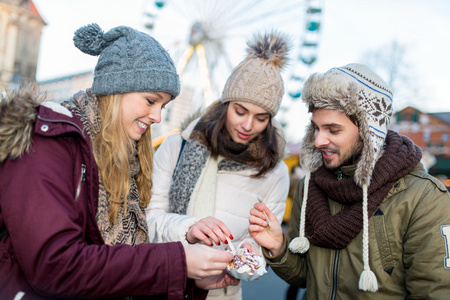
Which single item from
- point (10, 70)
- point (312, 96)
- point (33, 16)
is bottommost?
point (312, 96)

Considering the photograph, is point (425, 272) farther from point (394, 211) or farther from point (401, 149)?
point (401, 149)

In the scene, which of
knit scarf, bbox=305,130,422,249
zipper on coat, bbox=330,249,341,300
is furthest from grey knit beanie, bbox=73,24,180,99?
zipper on coat, bbox=330,249,341,300

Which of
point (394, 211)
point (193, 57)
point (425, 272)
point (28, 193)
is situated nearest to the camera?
point (28, 193)

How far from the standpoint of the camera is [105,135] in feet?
5.01

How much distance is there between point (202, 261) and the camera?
1312 millimetres

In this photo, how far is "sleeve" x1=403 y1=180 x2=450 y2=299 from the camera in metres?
1.46

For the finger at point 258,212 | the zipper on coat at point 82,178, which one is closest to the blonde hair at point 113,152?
the zipper on coat at point 82,178

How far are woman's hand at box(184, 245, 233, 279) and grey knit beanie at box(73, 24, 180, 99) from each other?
2.59 ft

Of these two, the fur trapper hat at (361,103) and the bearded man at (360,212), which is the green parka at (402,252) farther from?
the fur trapper hat at (361,103)

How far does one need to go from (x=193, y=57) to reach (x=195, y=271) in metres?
11.4

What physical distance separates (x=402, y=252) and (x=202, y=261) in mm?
1006

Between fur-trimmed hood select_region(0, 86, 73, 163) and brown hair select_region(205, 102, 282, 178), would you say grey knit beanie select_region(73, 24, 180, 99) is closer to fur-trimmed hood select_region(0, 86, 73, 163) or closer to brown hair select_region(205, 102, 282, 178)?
fur-trimmed hood select_region(0, 86, 73, 163)

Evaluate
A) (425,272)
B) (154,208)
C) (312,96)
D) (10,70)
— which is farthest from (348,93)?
(10,70)

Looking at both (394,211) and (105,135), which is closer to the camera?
(105,135)
